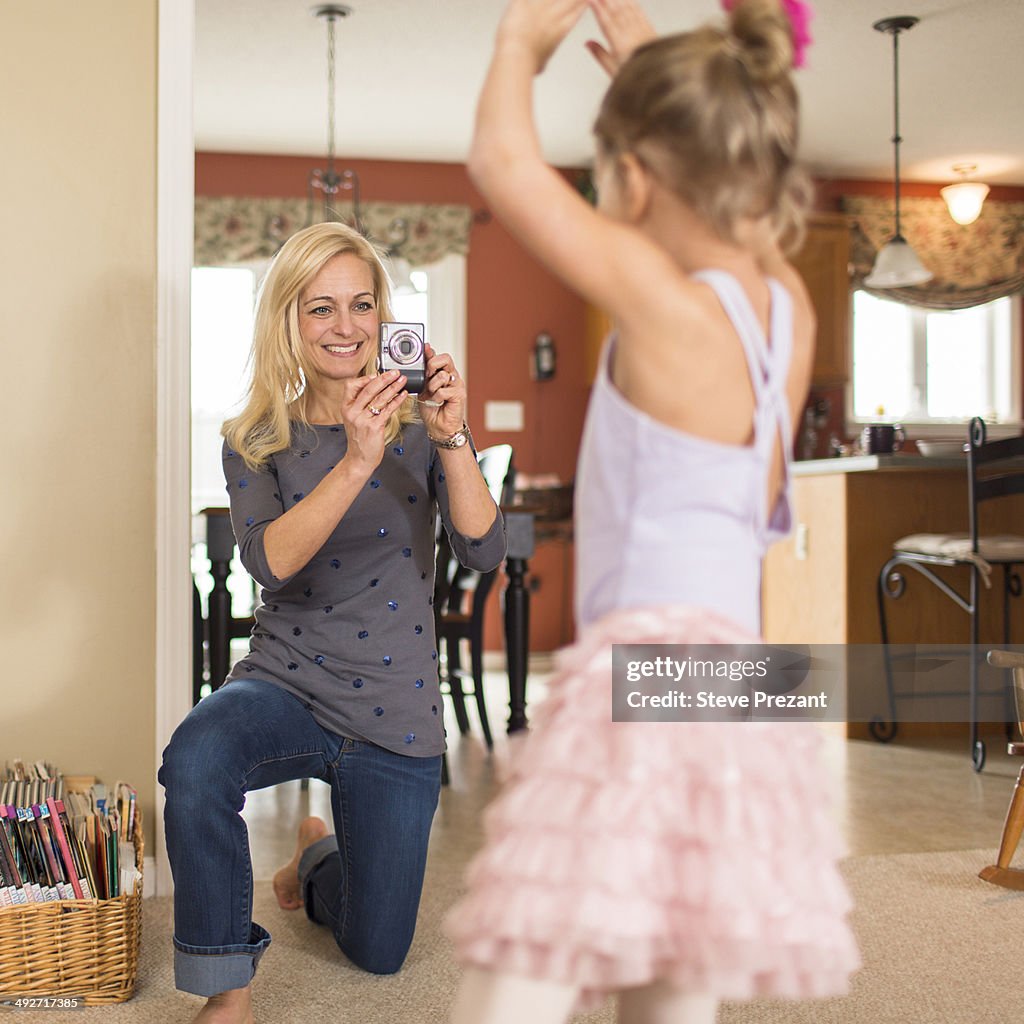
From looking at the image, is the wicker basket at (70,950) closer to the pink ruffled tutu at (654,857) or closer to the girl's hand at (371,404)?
the girl's hand at (371,404)

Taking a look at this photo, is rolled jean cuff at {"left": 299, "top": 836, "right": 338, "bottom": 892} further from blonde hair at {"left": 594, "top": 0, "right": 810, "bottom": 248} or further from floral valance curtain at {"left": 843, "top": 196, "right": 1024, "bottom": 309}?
floral valance curtain at {"left": 843, "top": 196, "right": 1024, "bottom": 309}

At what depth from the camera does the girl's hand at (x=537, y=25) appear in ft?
2.81

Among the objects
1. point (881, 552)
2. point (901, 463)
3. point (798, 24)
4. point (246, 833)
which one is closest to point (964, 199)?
point (881, 552)

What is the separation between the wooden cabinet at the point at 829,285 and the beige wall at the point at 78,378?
4168 millimetres

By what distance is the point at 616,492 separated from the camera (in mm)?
836

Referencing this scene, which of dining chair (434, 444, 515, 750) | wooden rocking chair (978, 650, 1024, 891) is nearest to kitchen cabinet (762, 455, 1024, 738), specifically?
dining chair (434, 444, 515, 750)

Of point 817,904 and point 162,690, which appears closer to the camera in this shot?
point 817,904

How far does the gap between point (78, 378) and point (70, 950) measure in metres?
0.95

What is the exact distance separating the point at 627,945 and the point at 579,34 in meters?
4.01

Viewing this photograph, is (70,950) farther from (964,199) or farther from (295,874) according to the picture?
(964,199)

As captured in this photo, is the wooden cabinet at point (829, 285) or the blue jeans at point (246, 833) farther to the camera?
the wooden cabinet at point (829, 285)

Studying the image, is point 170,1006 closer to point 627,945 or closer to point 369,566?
point 369,566

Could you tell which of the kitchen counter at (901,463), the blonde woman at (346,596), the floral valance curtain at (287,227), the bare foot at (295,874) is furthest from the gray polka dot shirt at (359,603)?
the floral valance curtain at (287,227)

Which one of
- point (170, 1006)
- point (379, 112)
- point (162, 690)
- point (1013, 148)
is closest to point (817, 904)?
point (170, 1006)
